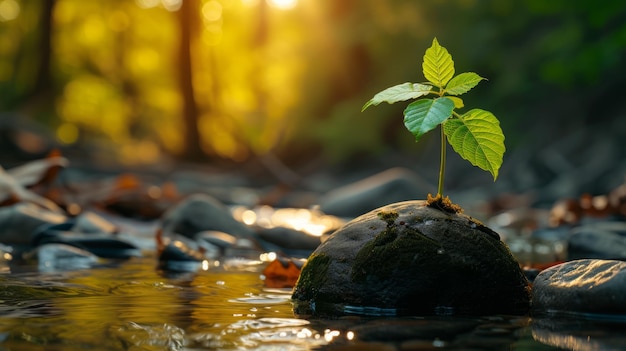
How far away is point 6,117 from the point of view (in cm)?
1652

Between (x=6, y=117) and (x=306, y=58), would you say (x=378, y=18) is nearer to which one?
(x=306, y=58)

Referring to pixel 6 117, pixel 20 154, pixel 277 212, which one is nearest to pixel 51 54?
pixel 6 117

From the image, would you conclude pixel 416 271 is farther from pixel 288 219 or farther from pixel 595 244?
pixel 288 219

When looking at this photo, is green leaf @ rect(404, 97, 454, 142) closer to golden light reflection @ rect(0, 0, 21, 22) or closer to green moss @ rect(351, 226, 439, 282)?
green moss @ rect(351, 226, 439, 282)

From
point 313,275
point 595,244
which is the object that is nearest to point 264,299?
point 313,275

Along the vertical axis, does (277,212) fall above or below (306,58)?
below

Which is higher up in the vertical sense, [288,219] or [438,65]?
[288,219]

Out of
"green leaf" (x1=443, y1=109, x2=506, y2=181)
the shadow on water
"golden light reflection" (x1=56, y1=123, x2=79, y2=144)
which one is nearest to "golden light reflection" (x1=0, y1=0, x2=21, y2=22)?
"golden light reflection" (x1=56, y1=123, x2=79, y2=144)

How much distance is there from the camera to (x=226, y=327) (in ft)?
8.04

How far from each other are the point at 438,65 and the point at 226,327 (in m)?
1.25

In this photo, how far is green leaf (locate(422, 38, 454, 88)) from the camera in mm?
2807

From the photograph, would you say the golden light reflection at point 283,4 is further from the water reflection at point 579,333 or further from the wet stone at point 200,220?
the water reflection at point 579,333

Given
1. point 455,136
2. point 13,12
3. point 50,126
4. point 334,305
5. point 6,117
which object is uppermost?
point 13,12

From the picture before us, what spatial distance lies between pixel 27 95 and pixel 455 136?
947 inches
